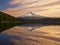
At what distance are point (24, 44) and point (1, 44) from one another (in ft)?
12.1

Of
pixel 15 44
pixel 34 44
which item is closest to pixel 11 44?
pixel 15 44

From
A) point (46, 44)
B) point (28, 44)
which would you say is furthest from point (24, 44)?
point (46, 44)

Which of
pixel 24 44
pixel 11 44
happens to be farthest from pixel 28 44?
pixel 11 44

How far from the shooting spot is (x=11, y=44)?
3250cm

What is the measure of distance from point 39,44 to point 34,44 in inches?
32.1

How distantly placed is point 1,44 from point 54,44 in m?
8.31

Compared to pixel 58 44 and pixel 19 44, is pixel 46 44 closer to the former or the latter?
pixel 58 44

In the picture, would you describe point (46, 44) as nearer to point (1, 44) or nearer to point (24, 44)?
point (24, 44)

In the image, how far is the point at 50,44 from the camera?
31469 mm

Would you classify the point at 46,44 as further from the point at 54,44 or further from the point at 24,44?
the point at 24,44

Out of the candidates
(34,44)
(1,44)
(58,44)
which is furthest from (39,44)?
(1,44)

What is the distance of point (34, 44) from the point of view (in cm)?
3197

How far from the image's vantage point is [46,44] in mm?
32156

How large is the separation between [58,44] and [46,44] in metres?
1.87
